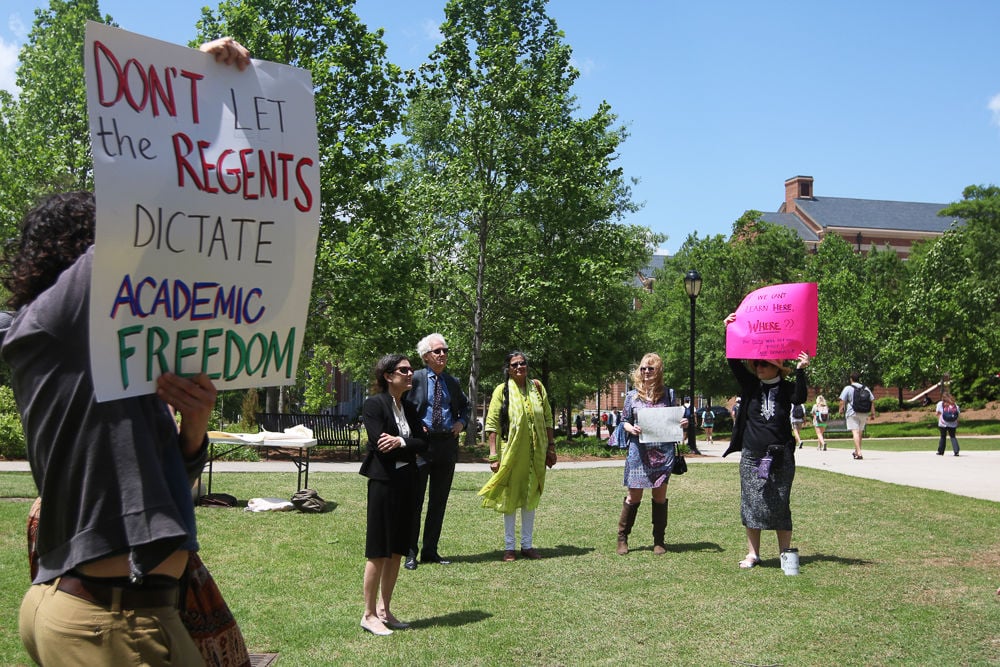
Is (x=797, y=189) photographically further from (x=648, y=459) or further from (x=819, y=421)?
(x=648, y=459)

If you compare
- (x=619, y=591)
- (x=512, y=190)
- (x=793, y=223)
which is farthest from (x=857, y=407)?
(x=793, y=223)

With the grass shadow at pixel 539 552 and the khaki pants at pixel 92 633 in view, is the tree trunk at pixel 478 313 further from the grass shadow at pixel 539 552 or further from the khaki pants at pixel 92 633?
the khaki pants at pixel 92 633

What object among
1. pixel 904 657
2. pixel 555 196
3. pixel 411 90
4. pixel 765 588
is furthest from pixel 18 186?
pixel 904 657

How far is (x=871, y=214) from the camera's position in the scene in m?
88.6

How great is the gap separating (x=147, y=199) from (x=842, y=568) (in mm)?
7617

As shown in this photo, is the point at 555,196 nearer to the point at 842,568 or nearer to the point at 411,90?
the point at 411,90

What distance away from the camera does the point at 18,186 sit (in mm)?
25141

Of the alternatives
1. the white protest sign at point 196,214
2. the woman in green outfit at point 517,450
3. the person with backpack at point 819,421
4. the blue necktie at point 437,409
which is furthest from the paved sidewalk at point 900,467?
the white protest sign at point 196,214

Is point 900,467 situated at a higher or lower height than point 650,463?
lower

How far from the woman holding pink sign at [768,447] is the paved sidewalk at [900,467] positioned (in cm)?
698

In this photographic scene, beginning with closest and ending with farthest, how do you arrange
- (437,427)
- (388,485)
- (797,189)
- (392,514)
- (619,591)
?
1. (392,514)
2. (388,485)
3. (619,591)
4. (437,427)
5. (797,189)

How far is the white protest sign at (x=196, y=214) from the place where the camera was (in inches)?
90.0

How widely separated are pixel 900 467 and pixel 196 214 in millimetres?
19481

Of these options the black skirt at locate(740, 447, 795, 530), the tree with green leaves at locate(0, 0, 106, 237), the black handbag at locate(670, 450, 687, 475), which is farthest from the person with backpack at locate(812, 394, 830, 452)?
the tree with green leaves at locate(0, 0, 106, 237)
